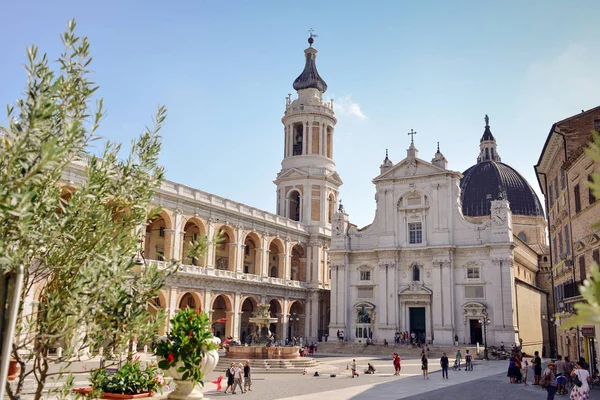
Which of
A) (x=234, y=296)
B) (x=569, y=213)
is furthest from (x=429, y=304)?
(x=569, y=213)

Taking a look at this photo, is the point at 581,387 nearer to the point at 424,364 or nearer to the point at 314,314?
the point at 424,364

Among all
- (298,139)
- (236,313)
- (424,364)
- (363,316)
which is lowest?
(424,364)

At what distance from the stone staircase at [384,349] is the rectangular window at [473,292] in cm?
439

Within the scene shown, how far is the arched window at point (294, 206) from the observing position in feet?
194

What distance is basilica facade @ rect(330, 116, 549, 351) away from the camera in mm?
45688

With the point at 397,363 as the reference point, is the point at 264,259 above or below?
above

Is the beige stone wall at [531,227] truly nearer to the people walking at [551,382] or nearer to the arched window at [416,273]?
the arched window at [416,273]

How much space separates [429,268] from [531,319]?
492 inches

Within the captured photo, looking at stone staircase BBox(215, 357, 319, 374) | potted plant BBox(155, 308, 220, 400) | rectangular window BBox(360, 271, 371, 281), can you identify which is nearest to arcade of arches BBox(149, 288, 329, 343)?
rectangular window BBox(360, 271, 371, 281)

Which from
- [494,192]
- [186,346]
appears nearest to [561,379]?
[186,346]

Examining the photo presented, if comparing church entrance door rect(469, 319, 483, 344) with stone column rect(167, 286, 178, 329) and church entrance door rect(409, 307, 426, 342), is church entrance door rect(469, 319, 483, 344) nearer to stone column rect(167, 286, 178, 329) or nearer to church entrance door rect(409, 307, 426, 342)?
church entrance door rect(409, 307, 426, 342)

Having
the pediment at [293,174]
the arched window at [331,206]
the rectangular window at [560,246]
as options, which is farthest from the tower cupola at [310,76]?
the rectangular window at [560,246]

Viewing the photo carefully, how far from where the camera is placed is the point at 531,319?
2047 inches

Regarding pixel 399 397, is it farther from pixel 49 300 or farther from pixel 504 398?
pixel 49 300
